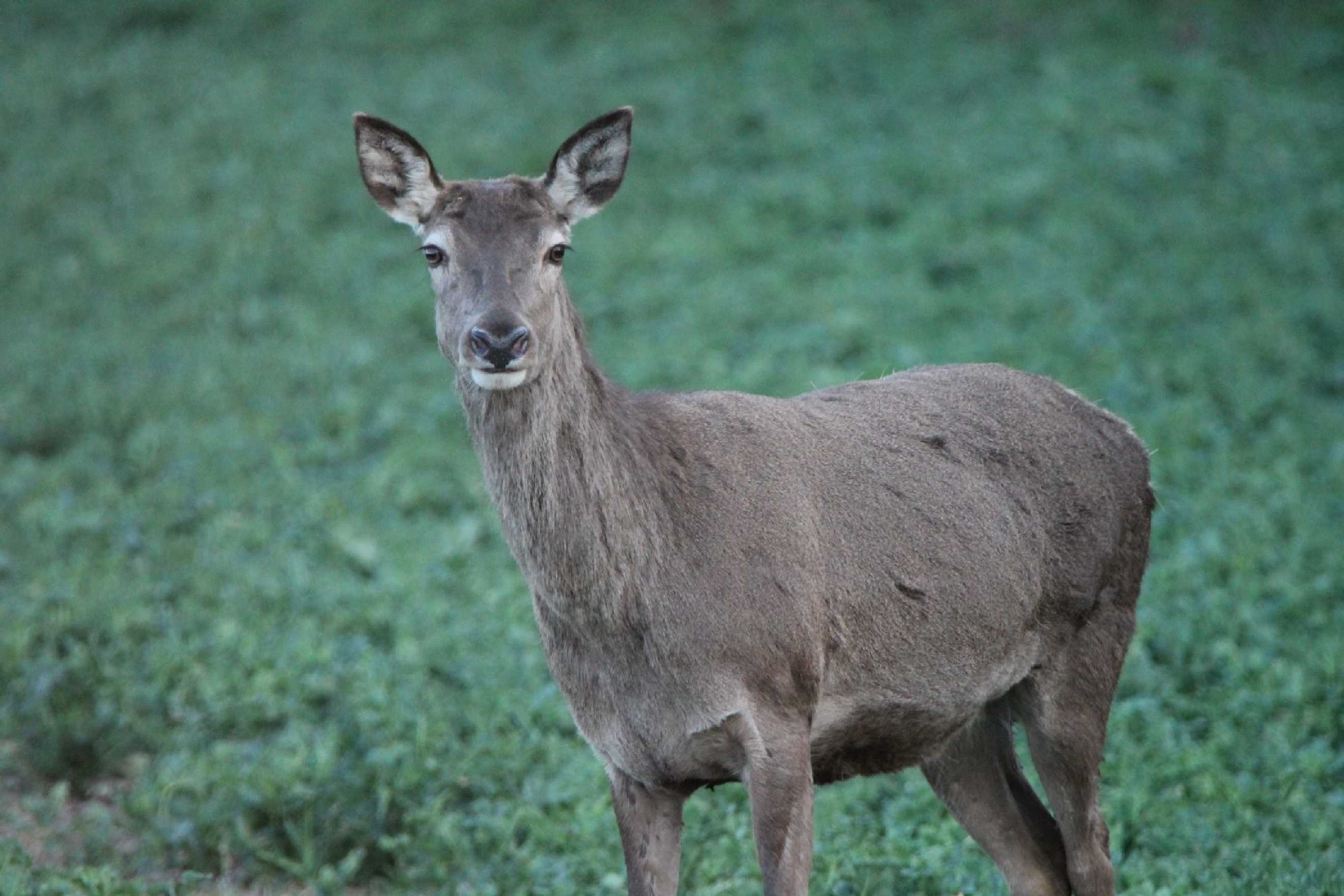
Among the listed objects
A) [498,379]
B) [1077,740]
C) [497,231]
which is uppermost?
[497,231]

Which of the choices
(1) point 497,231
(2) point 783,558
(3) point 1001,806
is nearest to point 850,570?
(2) point 783,558

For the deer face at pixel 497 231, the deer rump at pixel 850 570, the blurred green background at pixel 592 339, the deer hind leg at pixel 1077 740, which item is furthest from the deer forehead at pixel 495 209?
the blurred green background at pixel 592 339

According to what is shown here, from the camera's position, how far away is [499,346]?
456 cm

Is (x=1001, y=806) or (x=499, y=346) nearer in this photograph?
(x=499, y=346)

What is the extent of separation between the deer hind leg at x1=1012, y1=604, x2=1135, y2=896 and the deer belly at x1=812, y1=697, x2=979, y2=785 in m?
0.30

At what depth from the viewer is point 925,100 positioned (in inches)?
652

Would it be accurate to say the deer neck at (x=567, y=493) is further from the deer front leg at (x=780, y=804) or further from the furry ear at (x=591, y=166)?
the deer front leg at (x=780, y=804)

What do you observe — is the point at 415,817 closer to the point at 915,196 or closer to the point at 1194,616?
the point at 1194,616

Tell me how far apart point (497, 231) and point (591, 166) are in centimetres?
52

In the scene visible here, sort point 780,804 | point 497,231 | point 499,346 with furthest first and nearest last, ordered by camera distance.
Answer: point 497,231 → point 780,804 → point 499,346

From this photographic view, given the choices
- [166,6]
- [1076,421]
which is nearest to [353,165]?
[166,6]

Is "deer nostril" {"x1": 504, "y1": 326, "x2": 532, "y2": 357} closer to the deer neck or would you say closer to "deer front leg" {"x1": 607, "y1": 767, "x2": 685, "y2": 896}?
the deer neck

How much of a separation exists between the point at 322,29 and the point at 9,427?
9674 mm

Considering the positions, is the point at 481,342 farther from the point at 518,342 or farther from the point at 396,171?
the point at 396,171
